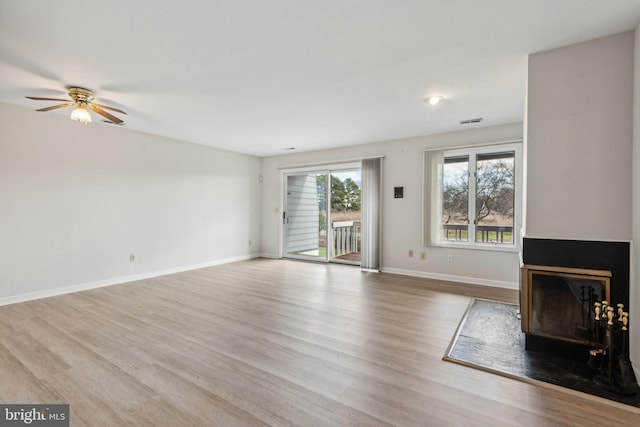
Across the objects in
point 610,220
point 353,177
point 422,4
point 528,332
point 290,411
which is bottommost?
point 290,411

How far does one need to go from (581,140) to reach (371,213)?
3.43 metres

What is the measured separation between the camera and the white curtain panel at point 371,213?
5.39 m

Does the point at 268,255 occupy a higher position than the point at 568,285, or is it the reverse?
the point at 568,285

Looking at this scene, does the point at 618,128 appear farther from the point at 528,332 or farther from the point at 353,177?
the point at 353,177

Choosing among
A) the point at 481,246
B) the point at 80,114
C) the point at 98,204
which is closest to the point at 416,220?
the point at 481,246

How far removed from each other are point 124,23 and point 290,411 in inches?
109

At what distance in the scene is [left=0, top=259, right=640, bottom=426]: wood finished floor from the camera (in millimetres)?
1666

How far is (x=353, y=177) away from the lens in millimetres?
6035

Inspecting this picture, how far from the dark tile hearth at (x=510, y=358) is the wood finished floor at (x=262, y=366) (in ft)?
0.31

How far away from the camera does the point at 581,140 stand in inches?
87.4

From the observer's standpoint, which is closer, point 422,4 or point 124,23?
point 422,4

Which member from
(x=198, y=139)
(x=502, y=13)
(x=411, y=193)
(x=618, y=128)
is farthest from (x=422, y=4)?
(x=198, y=139)

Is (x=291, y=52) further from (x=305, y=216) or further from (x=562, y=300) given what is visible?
(x=305, y=216)

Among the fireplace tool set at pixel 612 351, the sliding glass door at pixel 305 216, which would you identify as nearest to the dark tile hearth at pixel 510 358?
the fireplace tool set at pixel 612 351
